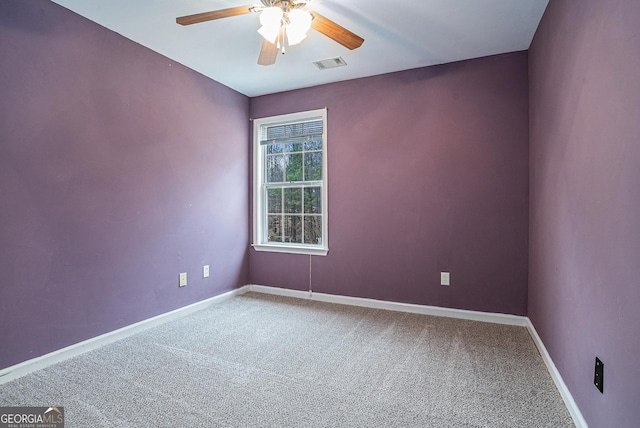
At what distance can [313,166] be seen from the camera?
3.85m

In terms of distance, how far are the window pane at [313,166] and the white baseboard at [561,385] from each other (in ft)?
8.34

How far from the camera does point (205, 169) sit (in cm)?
348

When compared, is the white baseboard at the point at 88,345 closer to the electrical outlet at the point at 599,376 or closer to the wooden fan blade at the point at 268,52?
the wooden fan blade at the point at 268,52

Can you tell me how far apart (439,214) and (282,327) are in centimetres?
183

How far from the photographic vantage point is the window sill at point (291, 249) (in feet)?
12.3

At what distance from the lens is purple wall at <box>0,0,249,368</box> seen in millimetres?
2045

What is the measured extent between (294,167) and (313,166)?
0.88 feet

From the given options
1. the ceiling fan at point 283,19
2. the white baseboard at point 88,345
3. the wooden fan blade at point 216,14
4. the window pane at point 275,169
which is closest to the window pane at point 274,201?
the window pane at point 275,169

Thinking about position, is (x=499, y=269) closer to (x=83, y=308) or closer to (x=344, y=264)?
(x=344, y=264)

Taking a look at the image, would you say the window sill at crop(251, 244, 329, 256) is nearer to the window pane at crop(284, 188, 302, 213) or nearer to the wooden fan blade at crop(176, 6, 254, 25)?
the window pane at crop(284, 188, 302, 213)

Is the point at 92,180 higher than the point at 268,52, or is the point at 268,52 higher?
the point at 268,52

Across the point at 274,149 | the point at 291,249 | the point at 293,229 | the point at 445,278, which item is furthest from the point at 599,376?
the point at 274,149

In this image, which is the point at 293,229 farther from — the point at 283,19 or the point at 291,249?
the point at 283,19

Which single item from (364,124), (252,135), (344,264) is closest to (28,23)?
(252,135)
